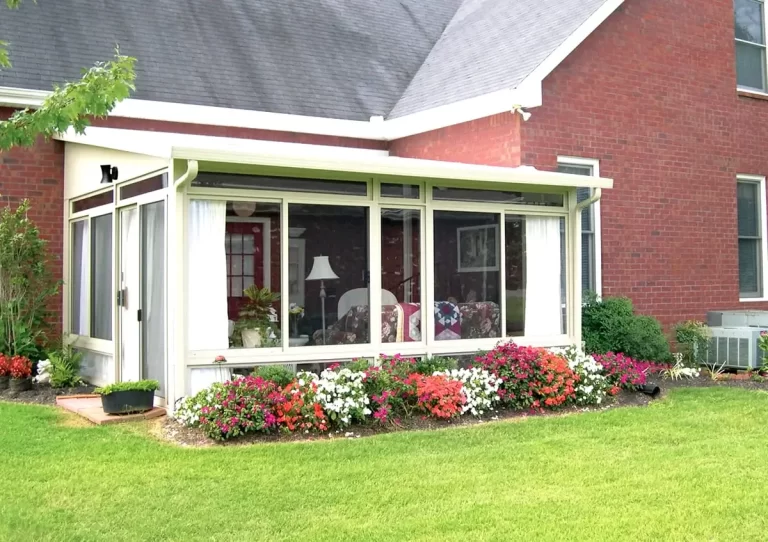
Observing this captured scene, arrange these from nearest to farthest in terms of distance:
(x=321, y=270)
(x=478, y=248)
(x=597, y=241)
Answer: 1. (x=321, y=270)
2. (x=478, y=248)
3. (x=597, y=241)

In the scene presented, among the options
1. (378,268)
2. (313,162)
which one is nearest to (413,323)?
(378,268)

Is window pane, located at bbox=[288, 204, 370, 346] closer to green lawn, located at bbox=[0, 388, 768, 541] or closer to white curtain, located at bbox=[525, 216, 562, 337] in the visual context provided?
green lawn, located at bbox=[0, 388, 768, 541]

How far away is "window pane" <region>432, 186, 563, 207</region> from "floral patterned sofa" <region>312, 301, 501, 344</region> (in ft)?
4.02

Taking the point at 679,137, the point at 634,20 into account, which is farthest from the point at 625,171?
the point at 634,20

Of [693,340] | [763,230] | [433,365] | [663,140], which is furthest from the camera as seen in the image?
[763,230]

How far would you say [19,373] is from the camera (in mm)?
10164

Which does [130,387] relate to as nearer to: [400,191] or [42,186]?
[400,191]

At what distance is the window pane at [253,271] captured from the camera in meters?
8.62

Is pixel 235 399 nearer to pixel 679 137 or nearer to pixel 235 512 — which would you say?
pixel 235 512

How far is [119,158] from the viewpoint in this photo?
9.78 m

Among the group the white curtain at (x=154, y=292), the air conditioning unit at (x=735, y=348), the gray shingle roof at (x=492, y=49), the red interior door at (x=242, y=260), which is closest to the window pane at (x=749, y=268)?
the air conditioning unit at (x=735, y=348)

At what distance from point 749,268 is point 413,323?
25.3 feet

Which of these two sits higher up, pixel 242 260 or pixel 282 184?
pixel 282 184

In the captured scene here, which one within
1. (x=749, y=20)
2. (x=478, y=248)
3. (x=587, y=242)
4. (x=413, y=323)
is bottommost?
(x=413, y=323)
